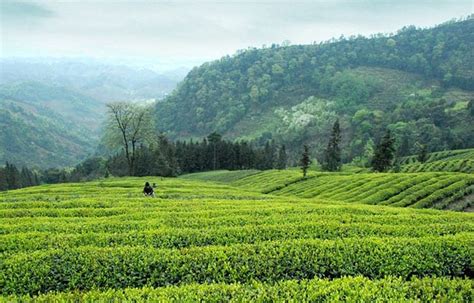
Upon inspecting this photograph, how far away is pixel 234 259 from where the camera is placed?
39.9 feet

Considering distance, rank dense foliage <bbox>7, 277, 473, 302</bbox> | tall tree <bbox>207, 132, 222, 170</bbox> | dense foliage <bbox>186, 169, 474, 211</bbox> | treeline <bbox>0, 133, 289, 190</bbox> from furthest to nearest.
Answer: tall tree <bbox>207, 132, 222, 170</bbox>, treeline <bbox>0, 133, 289, 190</bbox>, dense foliage <bbox>186, 169, 474, 211</bbox>, dense foliage <bbox>7, 277, 473, 302</bbox>

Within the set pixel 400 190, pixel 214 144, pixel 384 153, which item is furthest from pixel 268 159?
pixel 400 190

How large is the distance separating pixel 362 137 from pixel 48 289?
197480 mm

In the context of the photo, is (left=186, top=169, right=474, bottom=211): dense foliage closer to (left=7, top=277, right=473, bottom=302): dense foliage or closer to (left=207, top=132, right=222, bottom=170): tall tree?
(left=7, top=277, right=473, bottom=302): dense foliage

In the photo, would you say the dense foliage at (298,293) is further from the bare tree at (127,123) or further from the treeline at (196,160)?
the treeline at (196,160)

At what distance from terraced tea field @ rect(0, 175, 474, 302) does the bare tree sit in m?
69.6

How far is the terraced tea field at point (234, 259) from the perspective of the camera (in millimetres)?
9781

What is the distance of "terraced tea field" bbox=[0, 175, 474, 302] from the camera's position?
9781 millimetres

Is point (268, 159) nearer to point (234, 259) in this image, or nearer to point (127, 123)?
point (127, 123)

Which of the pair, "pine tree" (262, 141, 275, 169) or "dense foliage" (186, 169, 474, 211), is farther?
"pine tree" (262, 141, 275, 169)

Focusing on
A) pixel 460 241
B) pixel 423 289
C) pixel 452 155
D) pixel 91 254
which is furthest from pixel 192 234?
pixel 452 155

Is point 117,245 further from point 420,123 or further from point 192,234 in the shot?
point 420,123

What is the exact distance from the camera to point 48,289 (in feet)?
36.5

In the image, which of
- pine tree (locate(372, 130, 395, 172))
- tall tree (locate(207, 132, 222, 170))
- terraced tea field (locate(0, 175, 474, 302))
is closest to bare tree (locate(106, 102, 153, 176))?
tall tree (locate(207, 132, 222, 170))
